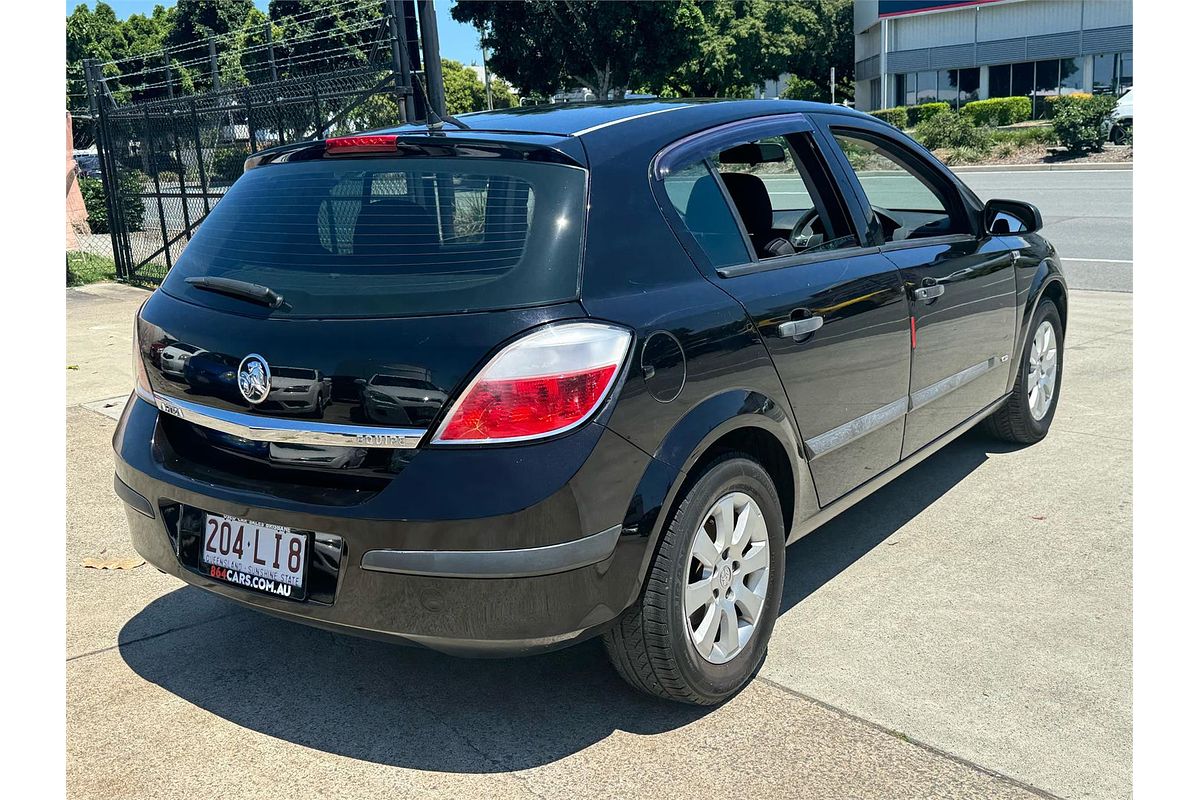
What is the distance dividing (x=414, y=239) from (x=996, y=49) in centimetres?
5236

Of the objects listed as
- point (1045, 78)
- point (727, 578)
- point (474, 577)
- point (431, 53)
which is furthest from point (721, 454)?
point (1045, 78)

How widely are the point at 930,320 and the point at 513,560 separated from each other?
2267 millimetres

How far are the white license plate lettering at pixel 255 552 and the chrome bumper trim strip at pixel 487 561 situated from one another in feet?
0.78

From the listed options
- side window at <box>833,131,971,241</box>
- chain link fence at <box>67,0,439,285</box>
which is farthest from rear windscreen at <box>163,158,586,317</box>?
chain link fence at <box>67,0,439,285</box>

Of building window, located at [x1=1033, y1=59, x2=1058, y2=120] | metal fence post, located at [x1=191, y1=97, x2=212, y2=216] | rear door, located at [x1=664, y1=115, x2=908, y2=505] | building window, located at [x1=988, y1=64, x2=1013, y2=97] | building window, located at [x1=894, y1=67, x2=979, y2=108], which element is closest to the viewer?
rear door, located at [x1=664, y1=115, x2=908, y2=505]

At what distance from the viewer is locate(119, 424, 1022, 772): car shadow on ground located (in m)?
2.99

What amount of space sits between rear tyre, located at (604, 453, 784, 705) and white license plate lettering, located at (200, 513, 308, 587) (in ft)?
2.84

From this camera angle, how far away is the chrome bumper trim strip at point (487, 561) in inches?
103

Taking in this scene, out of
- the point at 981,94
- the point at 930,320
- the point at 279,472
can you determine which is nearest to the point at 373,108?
the point at 930,320

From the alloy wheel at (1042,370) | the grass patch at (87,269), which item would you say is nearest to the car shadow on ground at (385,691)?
the alloy wheel at (1042,370)

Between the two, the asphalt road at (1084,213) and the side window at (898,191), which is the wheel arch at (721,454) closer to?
the side window at (898,191)

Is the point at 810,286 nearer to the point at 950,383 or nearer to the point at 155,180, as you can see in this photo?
the point at 950,383

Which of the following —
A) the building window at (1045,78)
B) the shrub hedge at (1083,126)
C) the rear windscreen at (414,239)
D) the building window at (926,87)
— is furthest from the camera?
the building window at (926,87)

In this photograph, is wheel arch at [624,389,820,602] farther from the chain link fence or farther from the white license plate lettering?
the chain link fence
